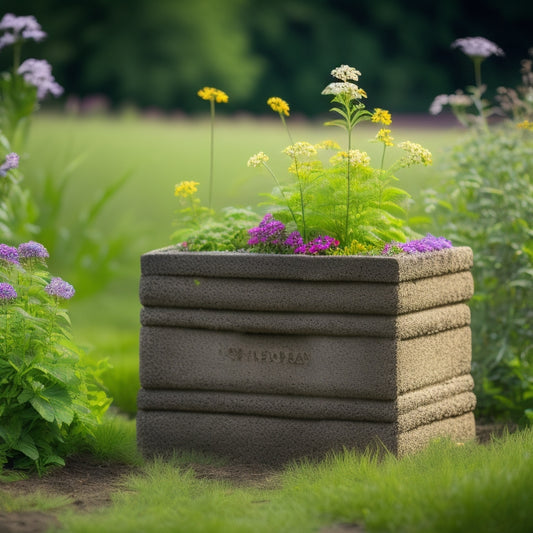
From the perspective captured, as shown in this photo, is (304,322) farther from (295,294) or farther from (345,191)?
(345,191)

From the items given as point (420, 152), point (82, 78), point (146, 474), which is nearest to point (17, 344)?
point (146, 474)

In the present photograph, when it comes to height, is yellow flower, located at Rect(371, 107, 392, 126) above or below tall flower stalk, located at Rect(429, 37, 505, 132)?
below

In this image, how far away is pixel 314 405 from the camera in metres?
3.62

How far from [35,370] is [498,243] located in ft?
9.05

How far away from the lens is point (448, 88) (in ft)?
54.4

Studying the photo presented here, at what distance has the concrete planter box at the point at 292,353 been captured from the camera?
3.53 metres

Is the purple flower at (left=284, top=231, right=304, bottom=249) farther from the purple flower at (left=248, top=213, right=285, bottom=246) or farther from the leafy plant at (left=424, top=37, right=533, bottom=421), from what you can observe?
the leafy plant at (left=424, top=37, right=533, bottom=421)

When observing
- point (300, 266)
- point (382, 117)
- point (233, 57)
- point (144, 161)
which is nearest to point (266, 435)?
point (300, 266)

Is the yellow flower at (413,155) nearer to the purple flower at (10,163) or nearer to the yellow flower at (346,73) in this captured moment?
the yellow flower at (346,73)

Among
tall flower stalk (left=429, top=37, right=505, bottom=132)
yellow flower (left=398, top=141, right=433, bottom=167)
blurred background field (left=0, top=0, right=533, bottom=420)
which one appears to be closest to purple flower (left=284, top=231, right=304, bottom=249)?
yellow flower (left=398, top=141, right=433, bottom=167)

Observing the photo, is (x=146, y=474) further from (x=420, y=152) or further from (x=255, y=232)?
(x=420, y=152)

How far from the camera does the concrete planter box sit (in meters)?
3.53

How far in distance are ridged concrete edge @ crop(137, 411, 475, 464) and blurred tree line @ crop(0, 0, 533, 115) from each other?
42.5 feet

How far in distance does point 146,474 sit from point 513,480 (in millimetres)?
1508
